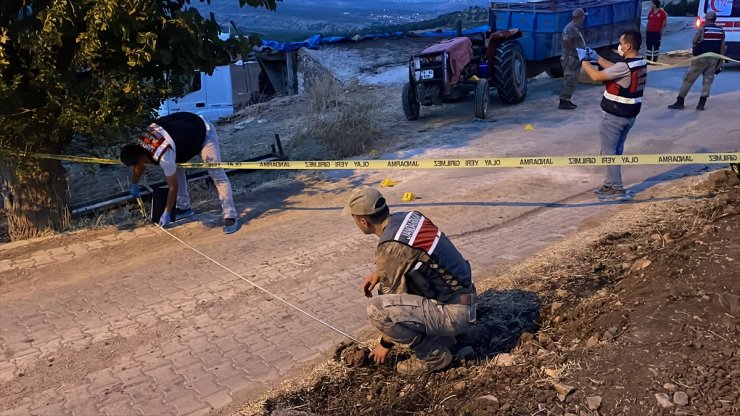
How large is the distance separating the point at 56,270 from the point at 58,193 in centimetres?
134

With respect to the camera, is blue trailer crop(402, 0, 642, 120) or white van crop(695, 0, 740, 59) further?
white van crop(695, 0, 740, 59)

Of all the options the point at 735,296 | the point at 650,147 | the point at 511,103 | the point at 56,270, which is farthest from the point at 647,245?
the point at 511,103

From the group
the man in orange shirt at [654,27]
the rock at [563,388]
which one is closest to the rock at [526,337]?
the rock at [563,388]

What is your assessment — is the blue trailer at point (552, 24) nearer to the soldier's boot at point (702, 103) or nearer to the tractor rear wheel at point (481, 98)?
the tractor rear wheel at point (481, 98)

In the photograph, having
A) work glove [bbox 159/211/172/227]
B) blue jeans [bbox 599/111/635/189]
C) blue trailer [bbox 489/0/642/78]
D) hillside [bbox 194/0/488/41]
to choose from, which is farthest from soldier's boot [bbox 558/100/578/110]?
hillside [bbox 194/0/488/41]

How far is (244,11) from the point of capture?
63.7m

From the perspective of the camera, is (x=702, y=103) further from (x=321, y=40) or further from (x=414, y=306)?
(x=321, y=40)

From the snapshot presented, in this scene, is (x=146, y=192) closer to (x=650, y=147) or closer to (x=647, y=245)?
(x=647, y=245)

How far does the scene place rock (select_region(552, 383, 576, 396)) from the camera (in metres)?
3.83

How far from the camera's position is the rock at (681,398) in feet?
11.9

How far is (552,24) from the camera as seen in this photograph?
15555 millimetres

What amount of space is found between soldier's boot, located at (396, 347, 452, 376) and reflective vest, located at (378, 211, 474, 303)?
359 mm

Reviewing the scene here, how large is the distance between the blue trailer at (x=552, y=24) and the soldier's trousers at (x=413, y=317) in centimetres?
1183

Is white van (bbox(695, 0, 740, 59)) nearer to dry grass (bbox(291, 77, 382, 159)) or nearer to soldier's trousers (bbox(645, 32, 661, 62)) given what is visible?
soldier's trousers (bbox(645, 32, 661, 62))
